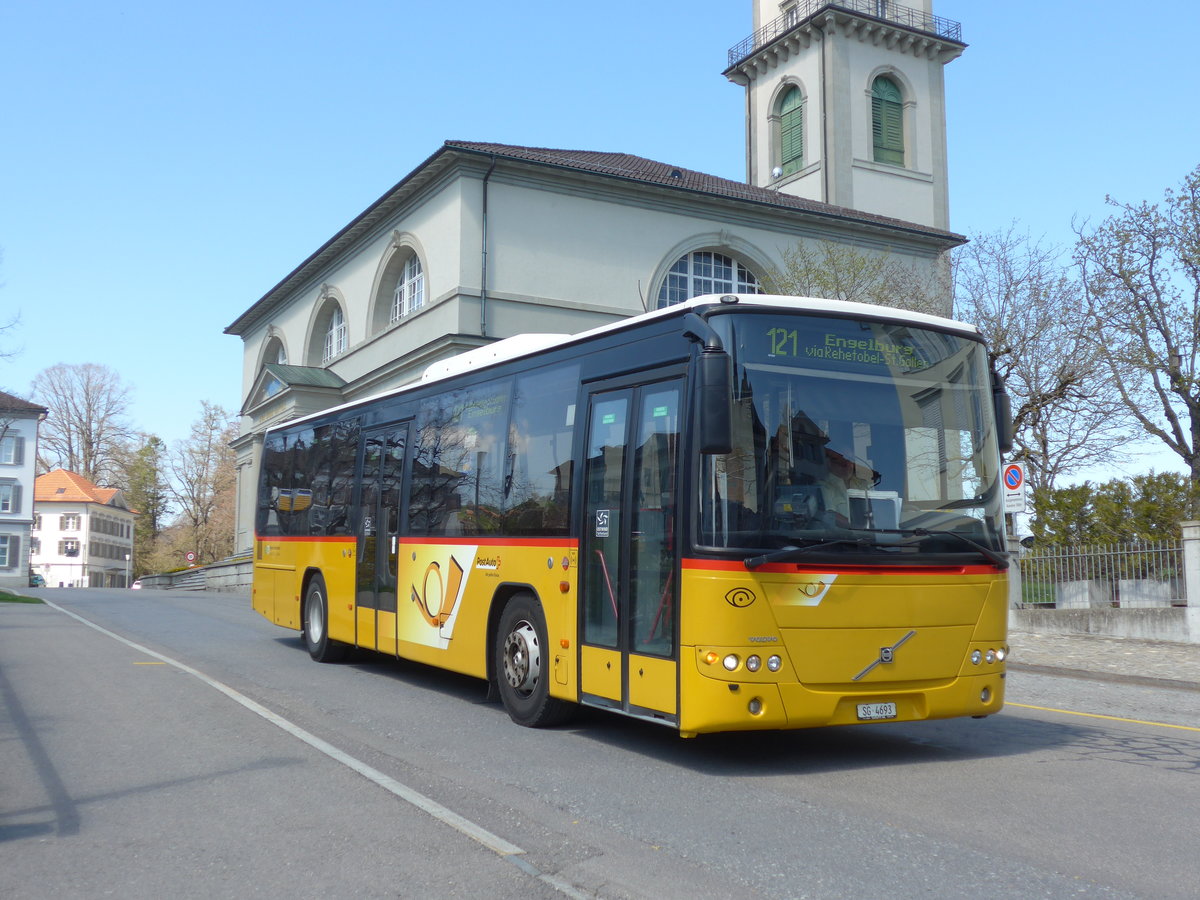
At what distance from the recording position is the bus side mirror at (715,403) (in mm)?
7082

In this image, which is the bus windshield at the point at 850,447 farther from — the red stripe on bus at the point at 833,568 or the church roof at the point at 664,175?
the church roof at the point at 664,175

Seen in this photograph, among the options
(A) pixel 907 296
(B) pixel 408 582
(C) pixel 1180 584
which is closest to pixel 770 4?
(A) pixel 907 296

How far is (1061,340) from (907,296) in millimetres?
4522

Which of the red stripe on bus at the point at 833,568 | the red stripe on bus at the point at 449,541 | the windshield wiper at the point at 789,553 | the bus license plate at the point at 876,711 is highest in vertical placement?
the red stripe on bus at the point at 449,541

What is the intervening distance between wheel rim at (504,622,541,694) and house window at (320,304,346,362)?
39.6 meters

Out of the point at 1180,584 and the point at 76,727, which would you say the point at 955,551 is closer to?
the point at 76,727

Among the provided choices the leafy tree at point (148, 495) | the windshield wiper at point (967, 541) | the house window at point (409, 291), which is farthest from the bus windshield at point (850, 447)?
the leafy tree at point (148, 495)

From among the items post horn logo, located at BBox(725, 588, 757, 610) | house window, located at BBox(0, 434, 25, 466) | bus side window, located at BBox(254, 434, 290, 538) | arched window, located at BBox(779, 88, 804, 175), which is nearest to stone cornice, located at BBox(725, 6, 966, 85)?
arched window, located at BBox(779, 88, 804, 175)

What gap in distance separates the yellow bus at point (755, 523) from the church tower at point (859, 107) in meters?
41.0

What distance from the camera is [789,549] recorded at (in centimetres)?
736

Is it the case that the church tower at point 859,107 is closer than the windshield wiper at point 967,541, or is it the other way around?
the windshield wiper at point 967,541

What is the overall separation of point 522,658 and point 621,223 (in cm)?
3031

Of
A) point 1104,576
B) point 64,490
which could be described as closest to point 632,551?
point 1104,576

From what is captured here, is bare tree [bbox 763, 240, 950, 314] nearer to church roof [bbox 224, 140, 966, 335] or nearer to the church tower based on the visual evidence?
church roof [bbox 224, 140, 966, 335]
